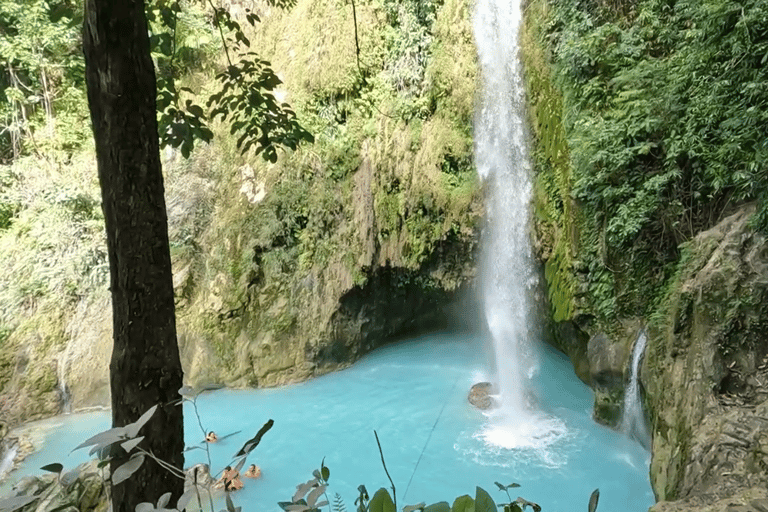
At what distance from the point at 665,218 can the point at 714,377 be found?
7.00 ft

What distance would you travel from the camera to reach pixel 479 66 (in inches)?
346

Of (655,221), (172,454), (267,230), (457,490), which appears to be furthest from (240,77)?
(267,230)

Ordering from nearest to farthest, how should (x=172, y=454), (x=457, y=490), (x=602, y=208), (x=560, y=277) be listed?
(x=172, y=454), (x=457, y=490), (x=602, y=208), (x=560, y=277)

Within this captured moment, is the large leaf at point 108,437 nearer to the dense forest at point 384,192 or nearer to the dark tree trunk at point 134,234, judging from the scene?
the dark tree trunk at point 134,234

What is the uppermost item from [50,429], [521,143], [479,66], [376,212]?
[479,66]

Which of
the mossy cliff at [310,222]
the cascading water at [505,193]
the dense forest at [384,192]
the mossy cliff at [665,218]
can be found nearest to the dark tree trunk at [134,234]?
the mossy cliff at [665,218]

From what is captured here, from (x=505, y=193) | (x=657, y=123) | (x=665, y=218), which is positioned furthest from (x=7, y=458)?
(x=657, y=123)

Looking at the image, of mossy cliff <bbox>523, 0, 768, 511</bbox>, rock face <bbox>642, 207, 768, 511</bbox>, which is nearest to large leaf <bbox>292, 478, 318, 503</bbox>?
mossy cliff <bbox>523, 0, 768, 511</bbox>

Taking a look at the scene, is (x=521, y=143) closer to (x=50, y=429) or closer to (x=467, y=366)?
(x=467, y=366)

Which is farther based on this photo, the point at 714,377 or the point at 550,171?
the point at 550,171

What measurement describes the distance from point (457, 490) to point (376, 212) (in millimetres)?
4792

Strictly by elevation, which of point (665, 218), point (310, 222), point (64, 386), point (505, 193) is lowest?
point (64, 386)

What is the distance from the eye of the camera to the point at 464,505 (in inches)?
41.1

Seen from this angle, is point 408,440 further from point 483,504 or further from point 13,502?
point 13,502
